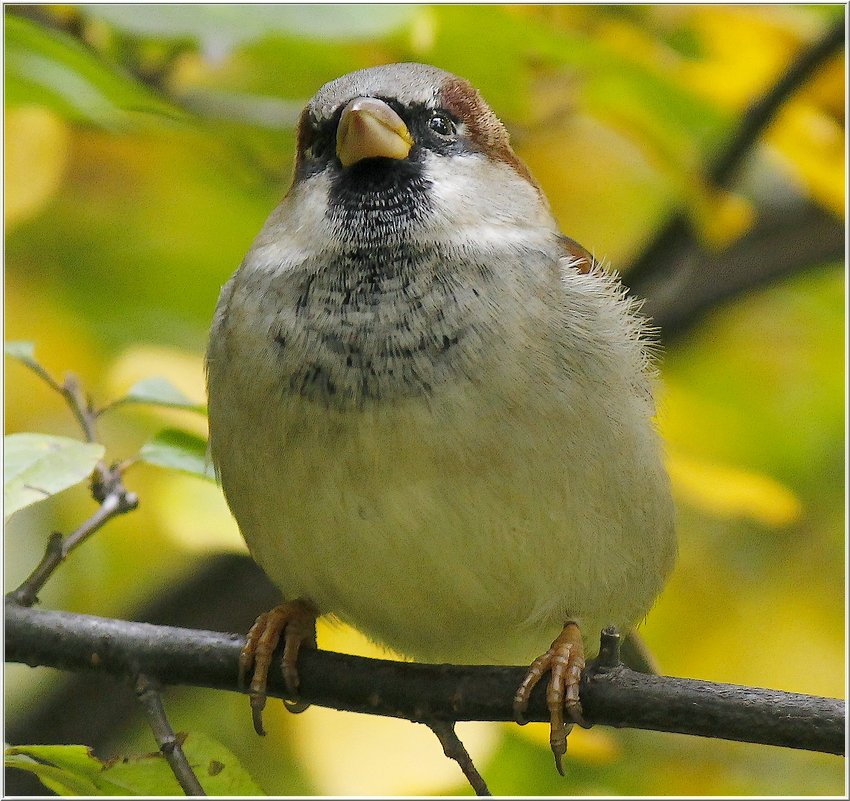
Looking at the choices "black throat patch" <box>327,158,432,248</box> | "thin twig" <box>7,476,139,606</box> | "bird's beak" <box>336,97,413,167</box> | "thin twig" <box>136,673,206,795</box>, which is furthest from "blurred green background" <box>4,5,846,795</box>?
"thin twig" <box>136,673,206,795</box>

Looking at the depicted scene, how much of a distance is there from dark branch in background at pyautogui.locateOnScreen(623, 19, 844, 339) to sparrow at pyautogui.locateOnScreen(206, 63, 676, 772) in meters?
1.07

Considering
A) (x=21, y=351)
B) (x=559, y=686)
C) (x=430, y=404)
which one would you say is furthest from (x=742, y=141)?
(x=21, y=351)

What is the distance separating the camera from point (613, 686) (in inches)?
78.7

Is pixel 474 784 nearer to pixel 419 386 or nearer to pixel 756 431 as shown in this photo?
pixel 419 386

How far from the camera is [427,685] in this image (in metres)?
2.15

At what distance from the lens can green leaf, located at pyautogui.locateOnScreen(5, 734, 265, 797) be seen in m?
1.98

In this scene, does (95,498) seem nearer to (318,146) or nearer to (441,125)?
(318,146)

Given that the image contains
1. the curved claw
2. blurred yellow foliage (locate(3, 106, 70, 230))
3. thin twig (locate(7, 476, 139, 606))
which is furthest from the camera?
blurred yellow foliage (locate(3, 106, 70, 230))

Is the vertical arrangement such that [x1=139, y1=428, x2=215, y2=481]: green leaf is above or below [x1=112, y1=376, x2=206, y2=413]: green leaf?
below

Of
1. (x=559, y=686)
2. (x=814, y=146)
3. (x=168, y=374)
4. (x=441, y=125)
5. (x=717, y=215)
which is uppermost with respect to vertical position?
(x=814, y=146)

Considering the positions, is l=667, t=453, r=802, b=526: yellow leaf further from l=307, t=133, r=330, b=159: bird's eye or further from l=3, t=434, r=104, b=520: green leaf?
l=3, t=434, r=104, b=520: green leaf

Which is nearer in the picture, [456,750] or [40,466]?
[40,466]

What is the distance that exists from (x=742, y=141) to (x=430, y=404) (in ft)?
5.42

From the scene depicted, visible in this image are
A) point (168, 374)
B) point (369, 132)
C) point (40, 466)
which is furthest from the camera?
point (168, 374)
